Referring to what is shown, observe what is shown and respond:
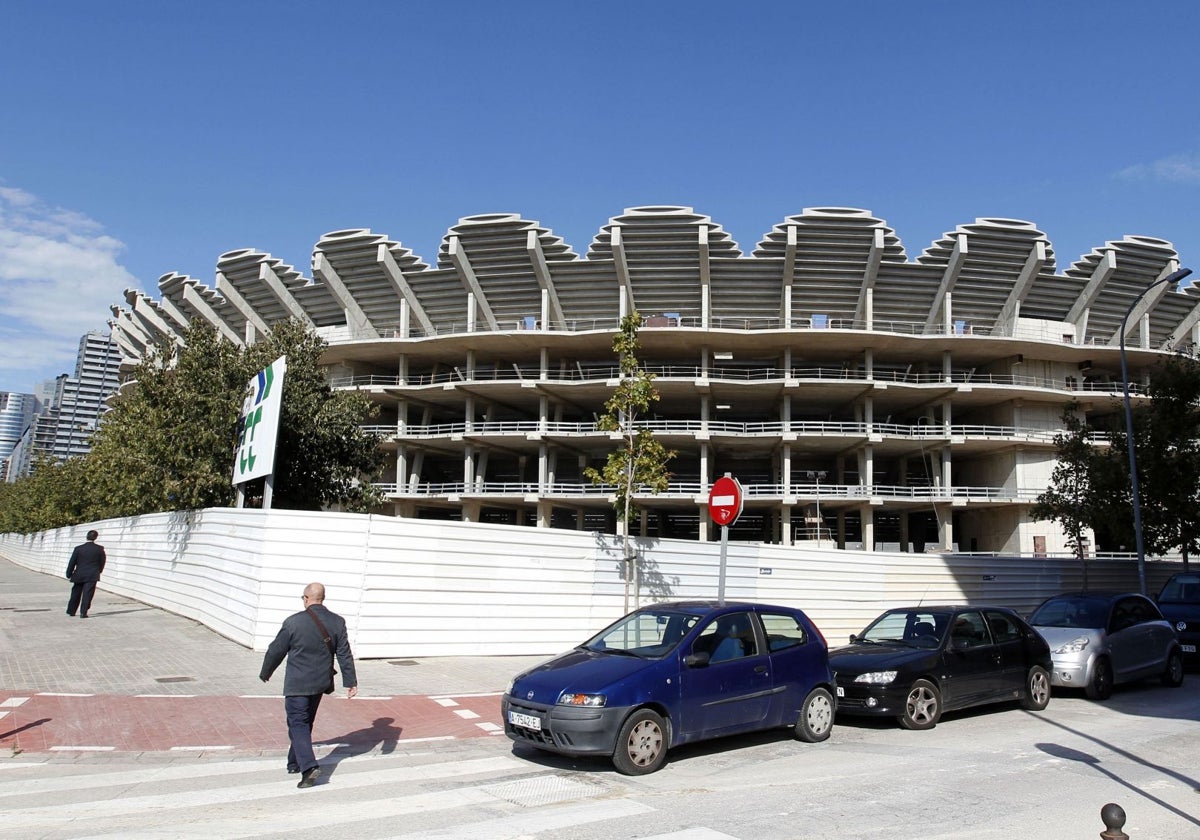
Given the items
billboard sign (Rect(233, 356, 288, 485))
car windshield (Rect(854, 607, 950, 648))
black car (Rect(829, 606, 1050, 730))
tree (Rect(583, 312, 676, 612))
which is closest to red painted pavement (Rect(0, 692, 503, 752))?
black car (Rect(829, 606, 1050, 730))

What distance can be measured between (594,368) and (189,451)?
28.6 m

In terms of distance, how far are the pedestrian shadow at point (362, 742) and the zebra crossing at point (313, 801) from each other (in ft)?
0.24

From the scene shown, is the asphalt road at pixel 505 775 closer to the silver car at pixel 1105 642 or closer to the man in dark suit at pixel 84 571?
the silver car at pixel 1105 642

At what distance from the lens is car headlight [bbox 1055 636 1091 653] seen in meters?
11.6

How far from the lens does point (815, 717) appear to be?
8508 mm

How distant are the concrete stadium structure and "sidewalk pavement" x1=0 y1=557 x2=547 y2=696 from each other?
28.9 metres

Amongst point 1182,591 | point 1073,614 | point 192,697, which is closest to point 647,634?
point 192,697

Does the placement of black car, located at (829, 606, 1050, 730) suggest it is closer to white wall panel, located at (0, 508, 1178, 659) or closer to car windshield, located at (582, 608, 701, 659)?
car windshield, located at (582, 608, 701, 659)

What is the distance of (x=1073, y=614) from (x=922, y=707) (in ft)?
16.3

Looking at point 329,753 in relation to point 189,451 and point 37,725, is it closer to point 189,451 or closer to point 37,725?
point 37,725

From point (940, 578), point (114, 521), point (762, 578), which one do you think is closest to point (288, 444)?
point (114, 521)

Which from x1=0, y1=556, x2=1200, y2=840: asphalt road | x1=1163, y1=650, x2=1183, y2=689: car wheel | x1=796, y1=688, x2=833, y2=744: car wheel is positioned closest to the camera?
x1=0, y1=556, x2=1200, y2=840: asphalt road

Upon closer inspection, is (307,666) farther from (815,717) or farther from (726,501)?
(726,501)

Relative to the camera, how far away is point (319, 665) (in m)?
6.35
